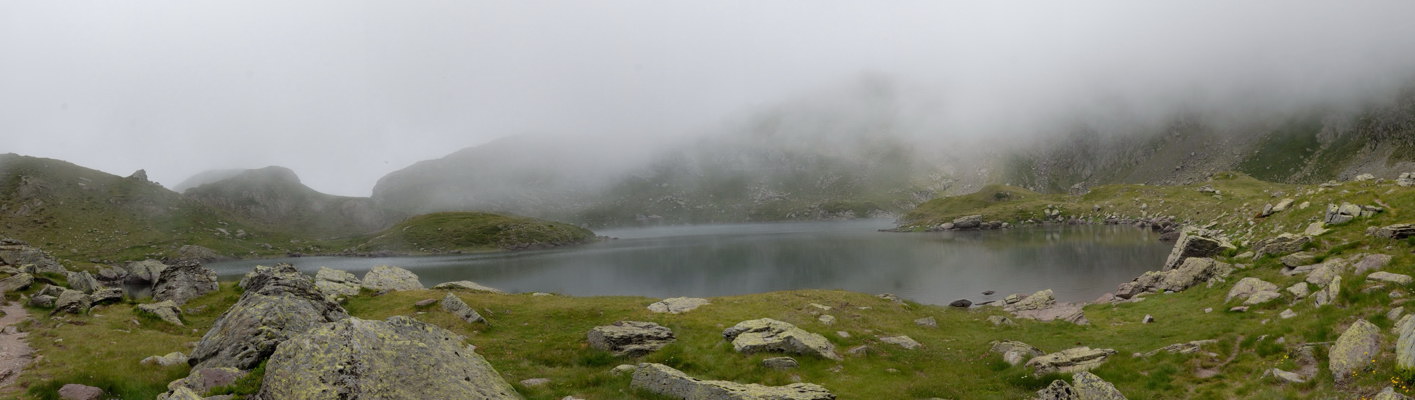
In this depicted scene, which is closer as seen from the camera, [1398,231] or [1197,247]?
[1398,231]

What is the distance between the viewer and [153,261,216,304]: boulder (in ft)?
157

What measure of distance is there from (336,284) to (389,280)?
7127mm

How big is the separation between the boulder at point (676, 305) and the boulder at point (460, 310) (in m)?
13.7

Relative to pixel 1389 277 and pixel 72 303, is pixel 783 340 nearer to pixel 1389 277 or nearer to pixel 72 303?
pixel 1389 277

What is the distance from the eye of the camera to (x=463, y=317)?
128 ft

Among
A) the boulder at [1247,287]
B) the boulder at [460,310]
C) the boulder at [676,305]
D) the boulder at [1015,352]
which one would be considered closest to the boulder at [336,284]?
the boulder at [460,310]

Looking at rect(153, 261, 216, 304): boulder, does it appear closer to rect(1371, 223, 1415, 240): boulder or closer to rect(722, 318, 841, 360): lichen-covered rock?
rect(722, 318, 841, 360): lichen-covered rock

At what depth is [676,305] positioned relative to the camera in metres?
48.0

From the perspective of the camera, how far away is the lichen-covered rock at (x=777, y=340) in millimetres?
29097

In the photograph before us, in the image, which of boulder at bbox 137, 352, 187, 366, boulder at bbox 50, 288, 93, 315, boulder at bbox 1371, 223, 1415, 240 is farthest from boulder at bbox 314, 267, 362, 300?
boulder at bbox 1371, 223, 1415, 240

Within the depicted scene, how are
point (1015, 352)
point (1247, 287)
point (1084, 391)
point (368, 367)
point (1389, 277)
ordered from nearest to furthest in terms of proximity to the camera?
point (368, 367)
point (1084, 391)
point (1389, 277)
point (1015, 352)
point (1247, 287)

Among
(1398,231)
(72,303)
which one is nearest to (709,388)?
(1398,231)

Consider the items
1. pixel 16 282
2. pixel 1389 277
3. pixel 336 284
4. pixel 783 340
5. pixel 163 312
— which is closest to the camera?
pixel 1389 277

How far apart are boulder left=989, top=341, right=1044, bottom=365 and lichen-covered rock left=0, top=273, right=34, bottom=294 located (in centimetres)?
6417
